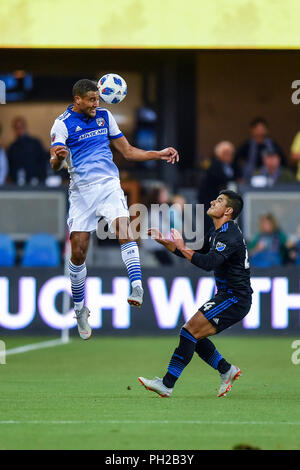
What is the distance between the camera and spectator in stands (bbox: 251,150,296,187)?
1761 cm

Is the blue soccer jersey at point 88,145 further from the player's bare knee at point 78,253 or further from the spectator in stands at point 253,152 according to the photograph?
the spectator in stands at point 253,152

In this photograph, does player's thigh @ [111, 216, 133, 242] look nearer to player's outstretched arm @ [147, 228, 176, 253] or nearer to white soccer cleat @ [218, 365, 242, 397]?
player's outstretched arm @ [147, 228, 176, 253]

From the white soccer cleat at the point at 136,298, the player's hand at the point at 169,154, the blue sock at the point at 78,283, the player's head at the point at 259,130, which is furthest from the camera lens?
the player's head at the point at 259,130

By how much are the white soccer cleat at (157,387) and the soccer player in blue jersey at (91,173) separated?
3.39ft

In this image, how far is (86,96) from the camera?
33.2ft

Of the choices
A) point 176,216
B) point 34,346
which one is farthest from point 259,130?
point 34,346

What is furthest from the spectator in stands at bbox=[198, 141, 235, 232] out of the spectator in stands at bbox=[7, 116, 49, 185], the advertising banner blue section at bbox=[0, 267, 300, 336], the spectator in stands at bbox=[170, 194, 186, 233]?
the spectator in stands at bbox=[7, 116, 49, 185]

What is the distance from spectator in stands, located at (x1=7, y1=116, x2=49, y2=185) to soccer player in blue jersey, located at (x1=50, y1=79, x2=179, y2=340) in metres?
7.83

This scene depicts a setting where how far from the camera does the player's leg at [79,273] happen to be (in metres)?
10.4

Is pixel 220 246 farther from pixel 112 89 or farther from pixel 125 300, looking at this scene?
pixel 125 300

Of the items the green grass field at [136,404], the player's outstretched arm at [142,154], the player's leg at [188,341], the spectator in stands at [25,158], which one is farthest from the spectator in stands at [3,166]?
the player's leg at [188,341]
